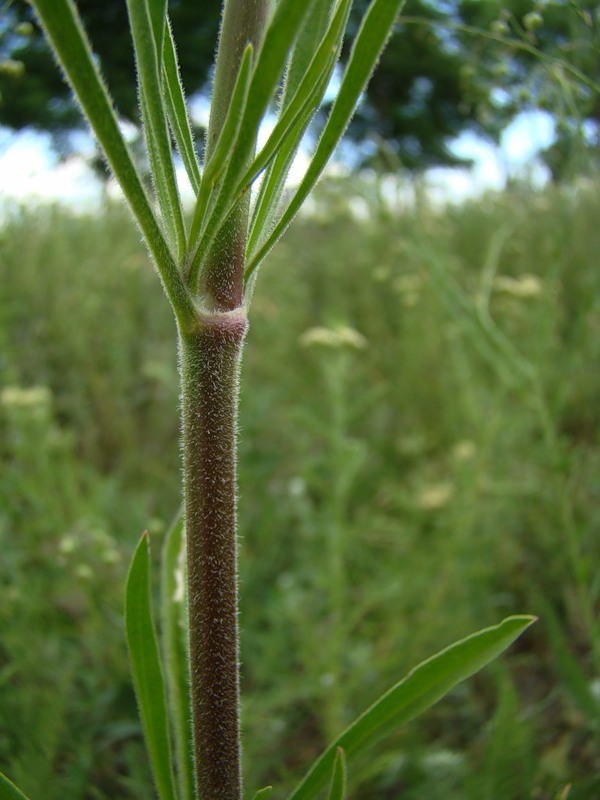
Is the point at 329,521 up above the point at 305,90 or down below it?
below

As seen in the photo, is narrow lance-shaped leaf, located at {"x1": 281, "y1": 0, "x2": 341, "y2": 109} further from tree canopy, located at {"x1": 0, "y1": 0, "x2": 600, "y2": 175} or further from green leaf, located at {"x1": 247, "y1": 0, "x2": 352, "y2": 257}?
tree canopy, located at {"x1": 0, "y1": 0, "x2": 600, "y2": 175}

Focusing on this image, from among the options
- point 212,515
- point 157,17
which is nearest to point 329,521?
point 212,515

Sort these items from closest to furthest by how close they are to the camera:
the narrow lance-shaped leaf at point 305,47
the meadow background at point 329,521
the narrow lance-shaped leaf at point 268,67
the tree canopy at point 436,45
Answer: the narrow lance-shaped leaf at point 268,67
the narrow lance-shaped leaf at point 305,47
the tree canopy at point 436,45
the meadow background at point 329,521

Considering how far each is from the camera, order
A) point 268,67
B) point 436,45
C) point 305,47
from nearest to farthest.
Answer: point 268,67 < point 305,47 < point 436,45

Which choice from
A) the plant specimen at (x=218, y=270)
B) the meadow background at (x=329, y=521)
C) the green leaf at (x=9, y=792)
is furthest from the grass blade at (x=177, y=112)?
the green leaf at (x=9, y=792)

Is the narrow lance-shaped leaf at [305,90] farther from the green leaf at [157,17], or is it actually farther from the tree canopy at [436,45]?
the tree canopy at [436,45]

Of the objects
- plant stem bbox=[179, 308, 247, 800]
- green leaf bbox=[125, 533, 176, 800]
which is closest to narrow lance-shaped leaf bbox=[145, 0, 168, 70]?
plant stem bbox=[179, 308, 247, 800]

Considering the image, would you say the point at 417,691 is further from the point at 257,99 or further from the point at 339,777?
the point at 257,99
